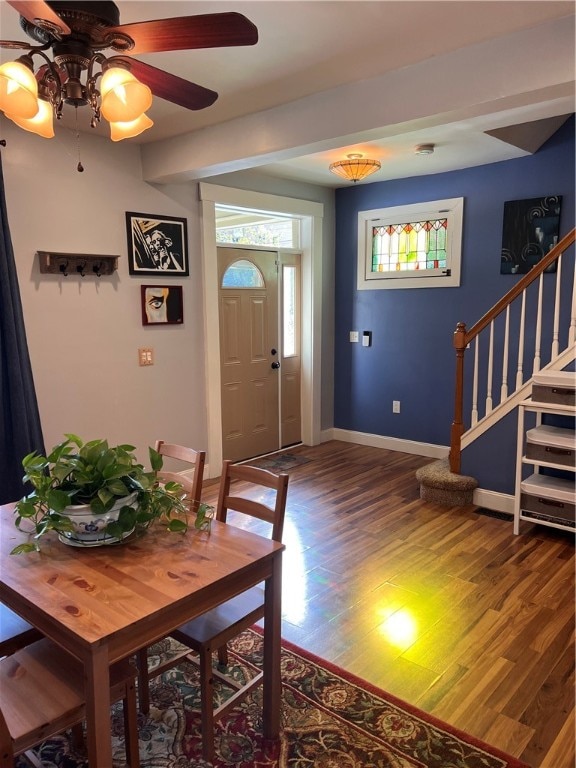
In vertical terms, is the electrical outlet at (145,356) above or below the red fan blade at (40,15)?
below

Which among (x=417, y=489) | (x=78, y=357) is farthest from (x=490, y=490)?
(x=78, y=357)

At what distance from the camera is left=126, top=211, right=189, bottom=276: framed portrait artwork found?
3969 millimetres

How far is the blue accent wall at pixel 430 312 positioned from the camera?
Answer: 424cm

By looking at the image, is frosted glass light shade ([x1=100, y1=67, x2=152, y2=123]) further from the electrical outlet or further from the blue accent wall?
the blue accent wall

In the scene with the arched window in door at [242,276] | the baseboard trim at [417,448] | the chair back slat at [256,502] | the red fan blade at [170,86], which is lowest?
the baseboard trim at [417,448]

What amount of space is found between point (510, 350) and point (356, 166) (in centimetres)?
198

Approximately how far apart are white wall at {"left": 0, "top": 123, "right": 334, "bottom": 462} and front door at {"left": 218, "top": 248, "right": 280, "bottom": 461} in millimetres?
439

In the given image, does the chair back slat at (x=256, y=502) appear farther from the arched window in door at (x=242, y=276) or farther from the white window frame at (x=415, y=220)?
the white window frame at (x=415, y=220)

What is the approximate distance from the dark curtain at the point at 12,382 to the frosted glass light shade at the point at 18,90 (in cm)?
168

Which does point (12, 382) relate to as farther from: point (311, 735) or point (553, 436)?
point (553, 436)

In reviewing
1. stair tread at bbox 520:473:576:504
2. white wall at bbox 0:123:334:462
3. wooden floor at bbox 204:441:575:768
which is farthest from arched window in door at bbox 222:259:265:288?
stair tread at bbox 520:473:576:504

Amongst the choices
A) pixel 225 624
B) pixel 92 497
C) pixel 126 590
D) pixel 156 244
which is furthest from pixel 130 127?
pixel 156 244

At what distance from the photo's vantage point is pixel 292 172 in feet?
A: 15.9

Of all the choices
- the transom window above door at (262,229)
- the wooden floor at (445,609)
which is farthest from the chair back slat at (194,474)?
the transom window above door at (262,229)
